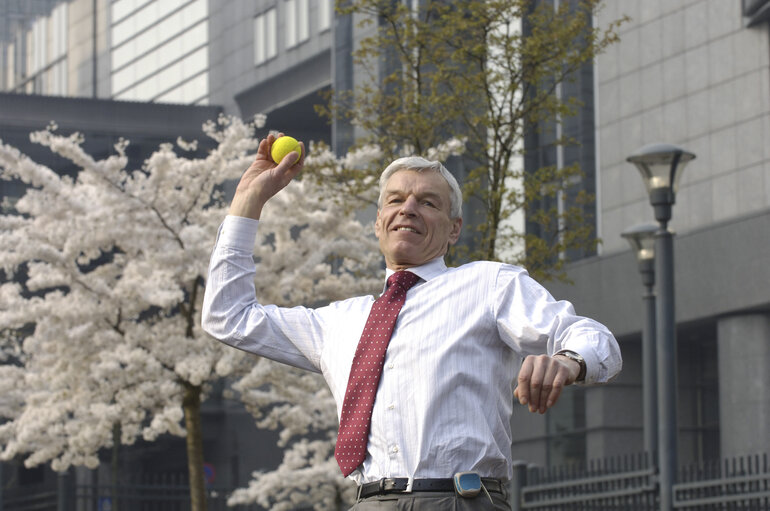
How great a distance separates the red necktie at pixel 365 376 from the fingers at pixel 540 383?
0.78 m

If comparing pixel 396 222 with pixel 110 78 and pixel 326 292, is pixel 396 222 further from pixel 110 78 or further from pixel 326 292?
pixel 110 78

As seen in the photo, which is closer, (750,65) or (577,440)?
(750,65)

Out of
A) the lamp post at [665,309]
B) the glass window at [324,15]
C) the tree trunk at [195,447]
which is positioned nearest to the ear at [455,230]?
the lamp post at [665,309]

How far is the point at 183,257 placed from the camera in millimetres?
17438

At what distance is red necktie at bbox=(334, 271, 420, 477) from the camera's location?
3986mm

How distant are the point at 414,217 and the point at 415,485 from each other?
0.82 m

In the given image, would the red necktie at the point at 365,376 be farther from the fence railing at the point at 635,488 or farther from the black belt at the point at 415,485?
the fence railing at the point at 635,488

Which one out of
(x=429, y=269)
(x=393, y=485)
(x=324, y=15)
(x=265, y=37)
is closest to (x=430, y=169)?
(x=429, y=269)

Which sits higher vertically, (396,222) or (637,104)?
(637,104)

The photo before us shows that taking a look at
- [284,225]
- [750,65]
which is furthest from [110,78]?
[284,225]

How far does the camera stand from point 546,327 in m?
3.74

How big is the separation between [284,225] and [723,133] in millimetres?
10978

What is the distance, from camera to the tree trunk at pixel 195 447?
17.1 m

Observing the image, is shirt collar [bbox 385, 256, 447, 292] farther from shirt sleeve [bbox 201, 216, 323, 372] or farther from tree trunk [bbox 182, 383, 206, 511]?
tree trunk [bbox 182, 383, 206, 511]
